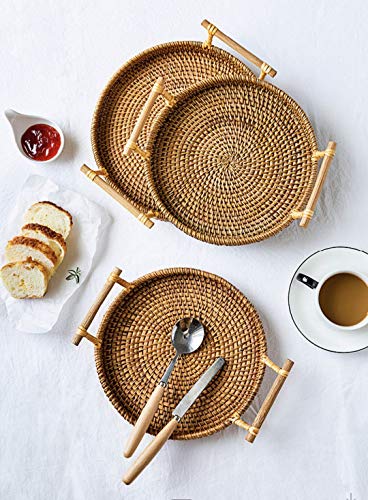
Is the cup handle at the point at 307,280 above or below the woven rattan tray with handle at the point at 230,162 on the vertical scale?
below

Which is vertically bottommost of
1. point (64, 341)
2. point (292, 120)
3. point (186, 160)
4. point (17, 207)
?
point (64, 341)

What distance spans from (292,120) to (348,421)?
21.3 inches

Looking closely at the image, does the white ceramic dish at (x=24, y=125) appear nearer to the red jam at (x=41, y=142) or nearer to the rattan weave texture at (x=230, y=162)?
the red jam at (x=41, y=142)

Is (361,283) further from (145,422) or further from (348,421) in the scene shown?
(145,422)

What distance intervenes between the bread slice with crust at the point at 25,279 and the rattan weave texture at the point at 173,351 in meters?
0.14

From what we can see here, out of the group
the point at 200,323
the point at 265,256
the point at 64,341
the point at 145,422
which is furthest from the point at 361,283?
the point at 64,341

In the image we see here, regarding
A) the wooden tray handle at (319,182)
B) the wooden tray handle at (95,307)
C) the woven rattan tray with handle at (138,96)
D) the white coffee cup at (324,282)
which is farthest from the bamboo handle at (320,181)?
the wooden tray handle at (95,307)

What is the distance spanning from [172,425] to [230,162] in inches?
18.1

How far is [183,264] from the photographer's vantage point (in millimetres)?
1247

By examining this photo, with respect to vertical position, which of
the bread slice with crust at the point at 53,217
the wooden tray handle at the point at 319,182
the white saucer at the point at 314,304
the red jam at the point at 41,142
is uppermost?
the wooden tray handle at the point at 319,182

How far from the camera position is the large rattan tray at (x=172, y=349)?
1.19 m

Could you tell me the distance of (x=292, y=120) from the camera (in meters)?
1.16

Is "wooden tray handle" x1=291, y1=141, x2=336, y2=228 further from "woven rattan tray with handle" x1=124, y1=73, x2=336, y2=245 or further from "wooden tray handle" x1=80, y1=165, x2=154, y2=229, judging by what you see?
"wooden tray handle" x1=80, y1=165, x2=154, y2=229

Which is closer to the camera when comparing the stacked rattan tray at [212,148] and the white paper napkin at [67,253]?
the stacked rattan tray at [212,148]
